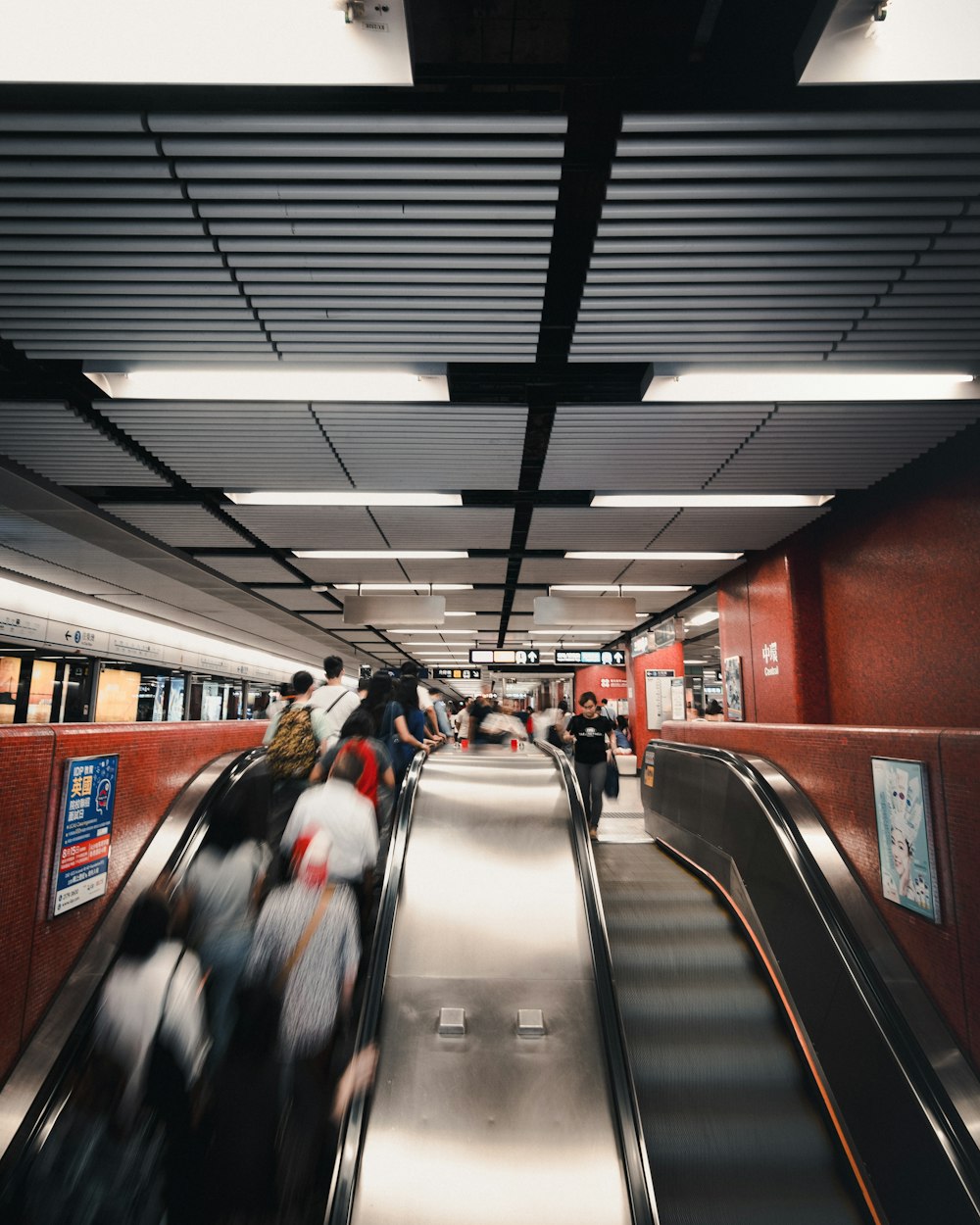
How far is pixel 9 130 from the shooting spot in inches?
98.9

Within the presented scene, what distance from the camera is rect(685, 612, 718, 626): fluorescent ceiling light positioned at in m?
13.8

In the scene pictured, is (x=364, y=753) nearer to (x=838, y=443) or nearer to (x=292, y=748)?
(x=292, y=748)

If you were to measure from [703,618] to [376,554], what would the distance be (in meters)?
8.15

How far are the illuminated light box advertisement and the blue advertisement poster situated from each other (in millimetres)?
3598

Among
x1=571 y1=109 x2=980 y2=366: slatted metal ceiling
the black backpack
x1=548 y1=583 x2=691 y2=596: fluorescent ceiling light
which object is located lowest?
the black backpack

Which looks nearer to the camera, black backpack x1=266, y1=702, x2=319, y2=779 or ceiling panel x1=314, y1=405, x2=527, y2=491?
black backpack x1=266, y1=702, x2=319, y2=779

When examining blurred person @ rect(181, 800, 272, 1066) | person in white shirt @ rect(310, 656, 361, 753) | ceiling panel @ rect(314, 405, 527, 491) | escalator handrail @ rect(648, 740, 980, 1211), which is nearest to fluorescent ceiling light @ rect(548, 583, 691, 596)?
ceiling panel @ rect(314, 405, 527, 491)

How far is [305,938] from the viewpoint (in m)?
2.42

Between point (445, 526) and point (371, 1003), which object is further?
point (445, 526)

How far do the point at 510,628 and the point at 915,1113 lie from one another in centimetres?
1371

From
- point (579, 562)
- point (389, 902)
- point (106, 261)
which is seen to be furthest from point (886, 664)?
point (106, 261)

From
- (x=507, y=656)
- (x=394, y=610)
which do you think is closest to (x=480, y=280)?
(x=394, y=610)

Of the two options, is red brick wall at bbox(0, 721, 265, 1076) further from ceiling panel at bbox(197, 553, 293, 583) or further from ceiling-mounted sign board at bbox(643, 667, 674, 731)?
ceiling-mounted sign board at bbox(643, 667, 674, 731)

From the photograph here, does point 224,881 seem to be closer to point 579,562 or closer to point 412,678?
point 412,678
